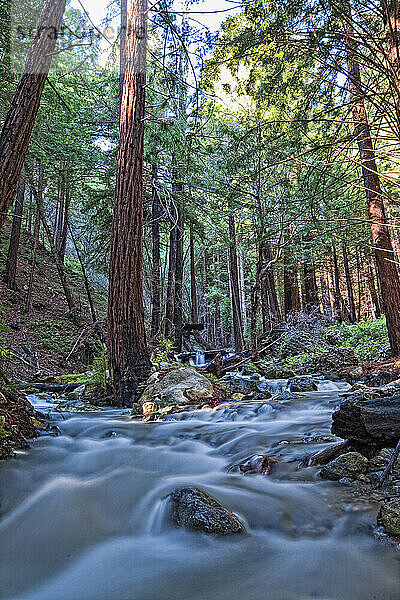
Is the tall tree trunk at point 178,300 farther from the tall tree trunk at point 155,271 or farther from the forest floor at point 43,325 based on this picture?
the forest floor at point 43,325

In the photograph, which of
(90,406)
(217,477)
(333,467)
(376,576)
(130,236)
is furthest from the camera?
(130,236)

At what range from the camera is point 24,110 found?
14.4 feet

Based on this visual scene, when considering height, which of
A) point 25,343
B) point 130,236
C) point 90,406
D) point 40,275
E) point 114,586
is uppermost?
point 40,275

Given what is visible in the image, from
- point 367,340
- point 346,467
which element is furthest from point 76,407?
point 367,340

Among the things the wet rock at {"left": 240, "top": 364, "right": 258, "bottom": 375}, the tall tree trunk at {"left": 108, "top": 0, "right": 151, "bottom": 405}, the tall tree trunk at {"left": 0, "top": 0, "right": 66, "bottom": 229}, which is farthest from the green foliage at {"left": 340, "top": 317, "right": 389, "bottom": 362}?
the tall tree trunk at {"left": 0, "top": 0, "right": 66, "bottom": 229}

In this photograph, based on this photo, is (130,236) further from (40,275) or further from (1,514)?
(40,275)

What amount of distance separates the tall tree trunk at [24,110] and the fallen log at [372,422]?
4.06 m

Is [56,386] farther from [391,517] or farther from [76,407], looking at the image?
[391,517]

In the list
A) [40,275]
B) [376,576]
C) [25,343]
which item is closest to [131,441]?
[376,576]

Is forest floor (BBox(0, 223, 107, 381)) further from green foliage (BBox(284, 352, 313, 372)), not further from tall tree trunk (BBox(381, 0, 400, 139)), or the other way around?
tall tree trunk (BBox(381, 0, 400, 139))

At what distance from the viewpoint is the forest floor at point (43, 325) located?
10.9 metres

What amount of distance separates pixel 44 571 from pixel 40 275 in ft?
67.1

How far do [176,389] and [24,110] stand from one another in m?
4.39

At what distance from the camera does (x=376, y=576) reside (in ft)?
5.27
